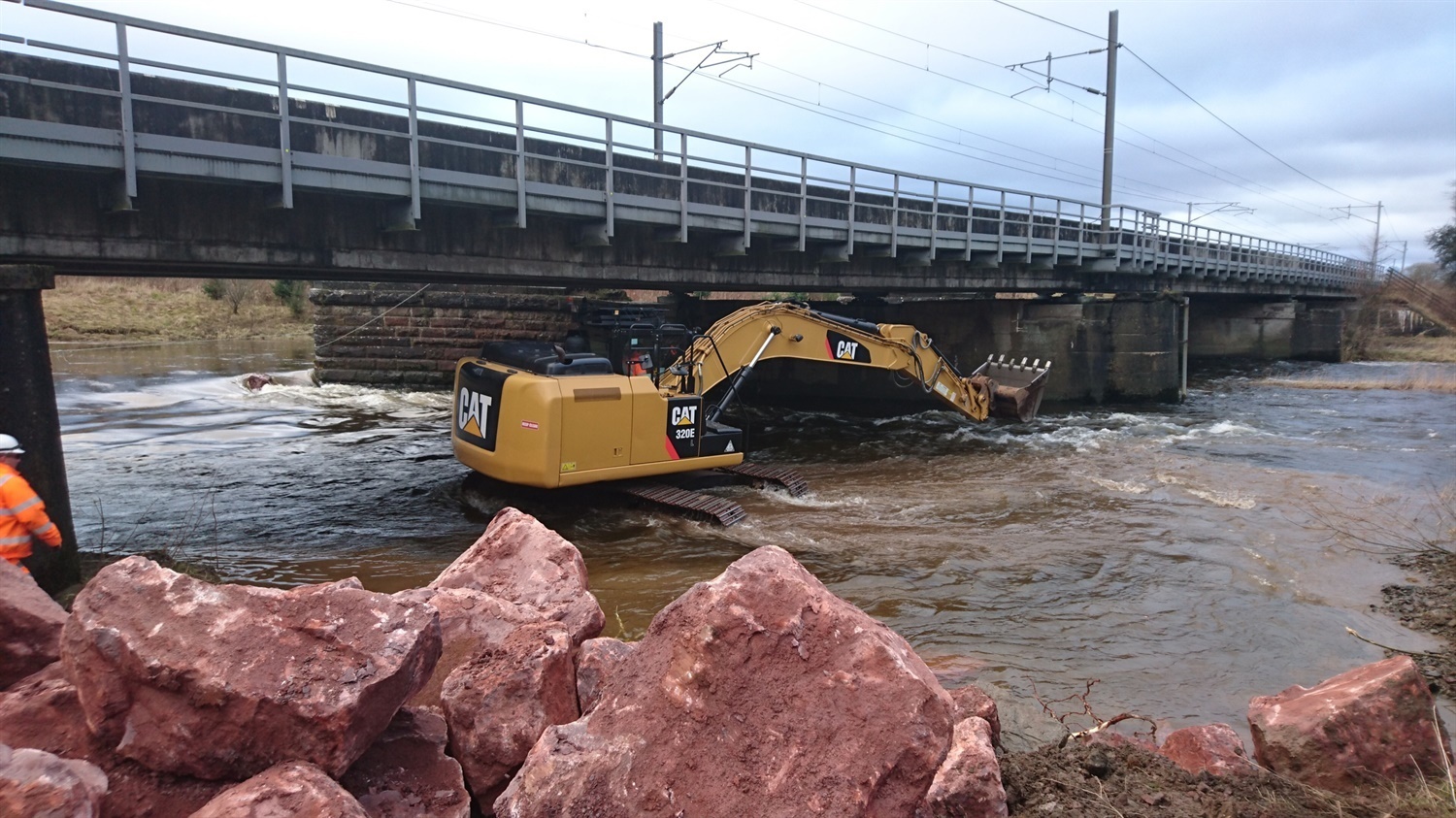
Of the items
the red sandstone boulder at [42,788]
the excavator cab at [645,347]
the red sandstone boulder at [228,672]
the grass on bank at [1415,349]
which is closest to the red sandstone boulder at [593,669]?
the red sandstone boulder at [228,672]

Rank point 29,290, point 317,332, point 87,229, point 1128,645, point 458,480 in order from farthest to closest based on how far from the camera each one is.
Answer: point 317,332 < point 458,480 < point 87,229 < point 29,290 < point 1128,645

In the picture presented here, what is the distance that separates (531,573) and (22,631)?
2334 mm

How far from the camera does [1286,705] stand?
4641mm

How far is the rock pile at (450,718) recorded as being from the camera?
119 inches

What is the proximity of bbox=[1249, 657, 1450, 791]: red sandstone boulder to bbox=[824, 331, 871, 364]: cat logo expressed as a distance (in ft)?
36.7

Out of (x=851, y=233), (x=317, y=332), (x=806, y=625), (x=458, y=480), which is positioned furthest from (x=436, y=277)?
(x=317, y=332)

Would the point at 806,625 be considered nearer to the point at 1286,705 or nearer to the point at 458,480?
the point at 1286,705

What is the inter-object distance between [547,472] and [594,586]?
210 centimetres

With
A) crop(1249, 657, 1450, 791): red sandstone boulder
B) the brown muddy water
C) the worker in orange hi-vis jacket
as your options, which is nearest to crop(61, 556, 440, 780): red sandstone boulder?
the worker in orange hi-vis jacket

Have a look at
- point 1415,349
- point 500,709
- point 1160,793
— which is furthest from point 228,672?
point 1415,349

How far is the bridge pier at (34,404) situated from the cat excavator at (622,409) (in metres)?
4.22

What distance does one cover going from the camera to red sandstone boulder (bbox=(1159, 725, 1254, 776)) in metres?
4.15

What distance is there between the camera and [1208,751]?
166 inches

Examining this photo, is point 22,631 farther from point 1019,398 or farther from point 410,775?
point 1019,398
